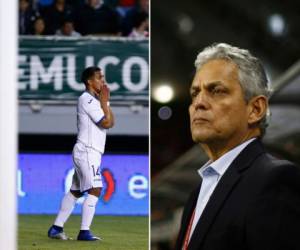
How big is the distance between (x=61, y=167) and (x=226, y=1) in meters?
0.66

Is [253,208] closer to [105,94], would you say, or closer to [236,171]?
[236,171]

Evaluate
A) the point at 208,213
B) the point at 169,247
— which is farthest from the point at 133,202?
the point at 208,213

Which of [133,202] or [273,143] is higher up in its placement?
[273,143]

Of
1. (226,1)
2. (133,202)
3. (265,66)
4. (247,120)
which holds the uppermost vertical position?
(226,1)

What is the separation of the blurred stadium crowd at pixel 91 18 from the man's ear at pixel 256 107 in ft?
1.33

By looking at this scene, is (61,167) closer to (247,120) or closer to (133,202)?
(133,202)

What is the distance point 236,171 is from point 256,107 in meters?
0.17

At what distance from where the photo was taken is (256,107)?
140cm

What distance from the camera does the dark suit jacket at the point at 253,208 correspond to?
3.95 ft

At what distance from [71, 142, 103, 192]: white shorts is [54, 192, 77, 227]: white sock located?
3 cm

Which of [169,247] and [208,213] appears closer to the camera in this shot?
[208,213]

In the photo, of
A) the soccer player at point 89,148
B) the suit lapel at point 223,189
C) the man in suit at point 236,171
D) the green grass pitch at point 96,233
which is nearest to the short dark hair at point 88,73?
the soccer player at point 89,148

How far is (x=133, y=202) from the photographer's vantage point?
1.59 meters

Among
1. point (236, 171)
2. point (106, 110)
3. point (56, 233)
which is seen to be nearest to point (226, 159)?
point (236, 171)
